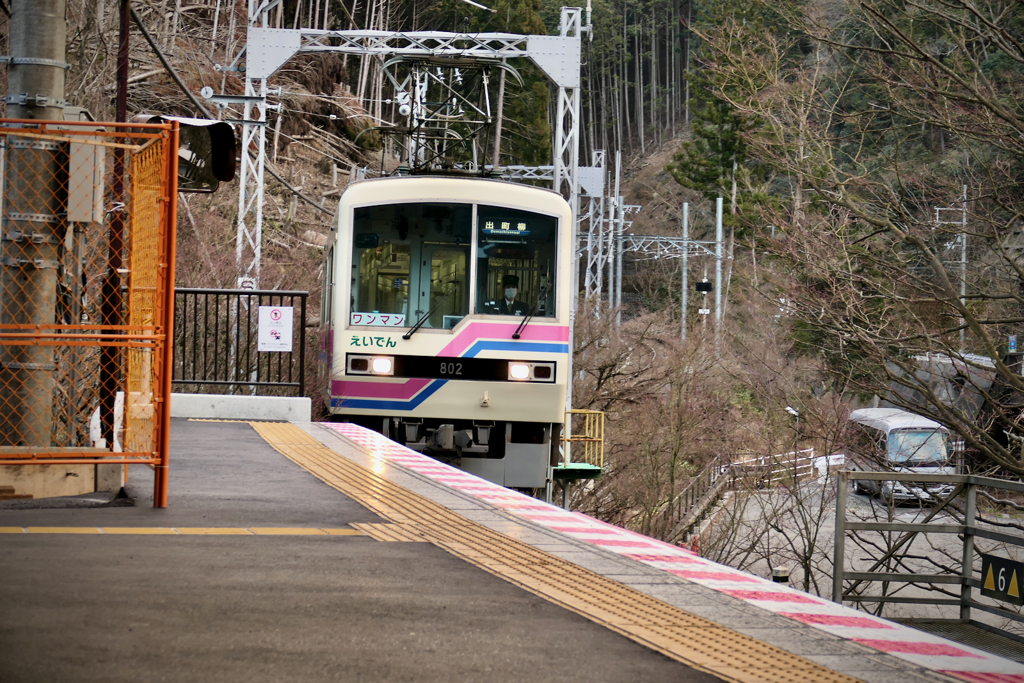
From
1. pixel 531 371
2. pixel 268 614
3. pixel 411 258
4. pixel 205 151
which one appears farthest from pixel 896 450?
pixel 268 614

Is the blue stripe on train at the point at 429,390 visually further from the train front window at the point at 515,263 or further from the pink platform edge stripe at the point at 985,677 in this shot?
the pink platform edge stripe at the point at 985,677

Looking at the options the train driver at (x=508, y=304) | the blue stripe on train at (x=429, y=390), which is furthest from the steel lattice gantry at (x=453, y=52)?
the blue stripe on train at (x=429, y=390)

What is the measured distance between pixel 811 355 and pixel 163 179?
28.8 meters

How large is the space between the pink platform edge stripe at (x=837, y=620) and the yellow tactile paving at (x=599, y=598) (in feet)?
1.48

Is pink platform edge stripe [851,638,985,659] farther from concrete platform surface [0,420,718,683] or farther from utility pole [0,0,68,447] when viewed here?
utility pole [0,0,68,447]

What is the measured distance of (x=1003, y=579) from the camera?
7.92 meters

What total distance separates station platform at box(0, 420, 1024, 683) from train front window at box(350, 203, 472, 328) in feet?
15.2

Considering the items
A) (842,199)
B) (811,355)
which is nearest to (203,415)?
(842,199)

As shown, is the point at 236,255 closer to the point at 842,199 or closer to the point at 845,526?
the point at 842,199

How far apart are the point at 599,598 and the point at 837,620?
98 centimetres

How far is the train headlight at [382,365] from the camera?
1070 centimetres

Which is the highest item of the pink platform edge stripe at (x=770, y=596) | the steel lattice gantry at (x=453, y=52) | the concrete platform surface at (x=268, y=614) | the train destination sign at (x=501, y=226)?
the steel lattice gantry at (x=453, y=52)

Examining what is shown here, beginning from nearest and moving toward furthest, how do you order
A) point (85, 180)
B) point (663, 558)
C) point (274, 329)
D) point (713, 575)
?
point (713, 575) < point (663, 558) < point (85, 180) < point (274, 329)

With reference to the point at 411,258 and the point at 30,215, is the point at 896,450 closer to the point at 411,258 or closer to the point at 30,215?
the point at 411,258
